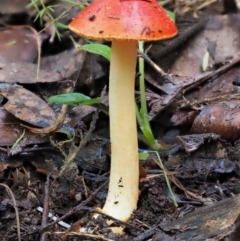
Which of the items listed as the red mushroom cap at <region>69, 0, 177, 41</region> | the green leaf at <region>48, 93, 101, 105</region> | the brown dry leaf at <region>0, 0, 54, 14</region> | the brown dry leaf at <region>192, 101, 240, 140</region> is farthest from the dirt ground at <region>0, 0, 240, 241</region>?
the red mushroom cap at <region>69, 0, 177, 41</region>

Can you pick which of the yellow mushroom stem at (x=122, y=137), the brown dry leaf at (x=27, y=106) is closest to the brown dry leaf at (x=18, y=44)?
the brown dry leaf at (x=27, y=106)

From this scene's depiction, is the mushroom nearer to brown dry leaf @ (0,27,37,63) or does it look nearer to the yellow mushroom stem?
the yellow mushroom stem

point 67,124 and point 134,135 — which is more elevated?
point 134,135

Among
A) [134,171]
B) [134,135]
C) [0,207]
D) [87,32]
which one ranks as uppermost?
[87,32]

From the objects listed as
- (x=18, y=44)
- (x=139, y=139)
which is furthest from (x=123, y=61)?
(x=18, y=44)

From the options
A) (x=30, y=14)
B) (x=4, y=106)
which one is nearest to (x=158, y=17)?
(x=4, y=106)

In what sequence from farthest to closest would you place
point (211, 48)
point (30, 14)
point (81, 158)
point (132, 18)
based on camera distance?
point (30, 14) → point (211, 48) → point (81, 158) → point (132, 18)

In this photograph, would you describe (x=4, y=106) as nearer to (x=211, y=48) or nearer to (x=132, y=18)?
(x=132, y=18)
